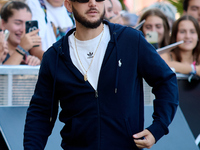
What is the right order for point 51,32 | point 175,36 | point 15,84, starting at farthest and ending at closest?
point 175,36
point 51,32
point 15,84

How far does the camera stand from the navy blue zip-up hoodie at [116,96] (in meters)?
2.41

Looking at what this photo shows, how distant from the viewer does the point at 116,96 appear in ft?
7.93

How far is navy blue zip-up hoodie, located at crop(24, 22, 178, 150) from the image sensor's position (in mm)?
2410

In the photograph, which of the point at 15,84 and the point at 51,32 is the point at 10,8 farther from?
the point at 15,84

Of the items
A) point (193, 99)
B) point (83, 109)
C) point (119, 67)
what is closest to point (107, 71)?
point (119, 67)

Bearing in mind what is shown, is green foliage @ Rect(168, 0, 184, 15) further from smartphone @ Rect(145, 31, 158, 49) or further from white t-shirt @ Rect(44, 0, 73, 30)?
white t-shirt @ Rect(44, 0, 73, 30)

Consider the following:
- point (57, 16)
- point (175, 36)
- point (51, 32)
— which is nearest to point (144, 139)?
point (51, 32)

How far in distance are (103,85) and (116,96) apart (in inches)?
4.1

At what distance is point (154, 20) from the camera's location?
6113mm

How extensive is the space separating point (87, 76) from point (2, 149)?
1.48 meters

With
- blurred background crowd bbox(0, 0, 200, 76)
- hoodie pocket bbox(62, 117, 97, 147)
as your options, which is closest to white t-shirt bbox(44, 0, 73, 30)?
blurred background crowd bbox(0, 0, 200, 76)

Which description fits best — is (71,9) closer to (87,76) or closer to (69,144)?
(87,76)

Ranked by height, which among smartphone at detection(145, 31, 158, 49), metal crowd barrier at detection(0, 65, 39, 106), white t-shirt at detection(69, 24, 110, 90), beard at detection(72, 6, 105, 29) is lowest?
metal crowd barrier at detection(0, 65, 39, 106)

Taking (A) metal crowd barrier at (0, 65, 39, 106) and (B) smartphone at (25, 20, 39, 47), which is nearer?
(A) metal crowd barrier at (0, 65, 39, 106)
